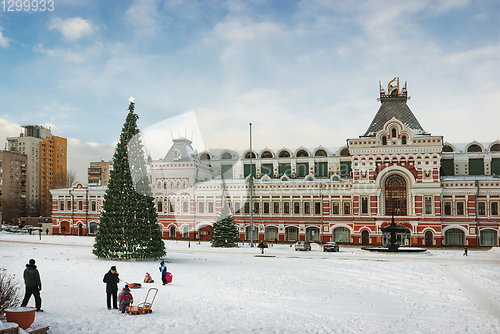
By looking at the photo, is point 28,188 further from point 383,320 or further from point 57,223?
point 383,320

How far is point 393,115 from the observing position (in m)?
57.3

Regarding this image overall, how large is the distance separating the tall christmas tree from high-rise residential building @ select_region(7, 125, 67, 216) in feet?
334

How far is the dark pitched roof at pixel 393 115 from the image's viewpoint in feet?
184

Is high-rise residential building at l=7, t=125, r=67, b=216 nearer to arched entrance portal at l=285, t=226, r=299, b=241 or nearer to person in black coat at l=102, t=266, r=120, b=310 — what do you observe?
arched entrance portal at l=285, t=226, r=299, b=241

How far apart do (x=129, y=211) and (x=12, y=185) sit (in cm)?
10085

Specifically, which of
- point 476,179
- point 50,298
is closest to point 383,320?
point 50,298

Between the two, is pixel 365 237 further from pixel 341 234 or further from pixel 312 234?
pixel 312 234

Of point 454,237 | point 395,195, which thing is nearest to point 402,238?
point 395,195

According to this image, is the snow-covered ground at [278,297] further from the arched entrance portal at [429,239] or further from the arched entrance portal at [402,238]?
the arched entrance portal at [429,239]

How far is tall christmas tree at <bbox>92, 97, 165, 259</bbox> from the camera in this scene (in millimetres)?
30109

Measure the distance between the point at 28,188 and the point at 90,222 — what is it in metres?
66.1

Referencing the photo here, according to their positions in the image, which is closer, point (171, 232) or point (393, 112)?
point (393, 112)

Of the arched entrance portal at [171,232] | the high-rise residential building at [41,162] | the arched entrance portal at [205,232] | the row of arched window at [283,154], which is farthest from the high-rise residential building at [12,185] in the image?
the arched entrance portal at [205,232]

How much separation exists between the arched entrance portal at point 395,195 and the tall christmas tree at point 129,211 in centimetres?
3410
